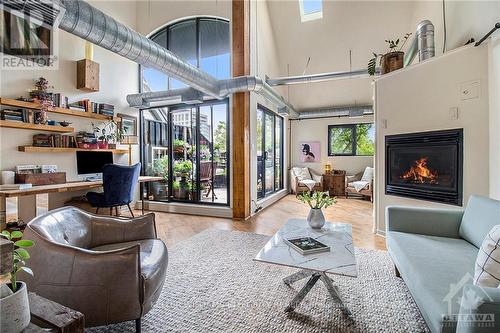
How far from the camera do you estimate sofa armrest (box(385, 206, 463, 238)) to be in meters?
2.33

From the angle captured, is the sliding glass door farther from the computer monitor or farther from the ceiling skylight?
the ceiling skylight

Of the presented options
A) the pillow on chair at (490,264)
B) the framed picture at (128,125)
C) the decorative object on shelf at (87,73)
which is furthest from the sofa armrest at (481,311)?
the framed picture at (128,125)

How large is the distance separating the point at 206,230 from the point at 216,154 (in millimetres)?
1871

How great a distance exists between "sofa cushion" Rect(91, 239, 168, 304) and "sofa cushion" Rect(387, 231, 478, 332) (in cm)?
157

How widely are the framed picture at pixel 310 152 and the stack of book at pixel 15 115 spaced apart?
683cm

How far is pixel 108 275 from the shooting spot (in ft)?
4.76

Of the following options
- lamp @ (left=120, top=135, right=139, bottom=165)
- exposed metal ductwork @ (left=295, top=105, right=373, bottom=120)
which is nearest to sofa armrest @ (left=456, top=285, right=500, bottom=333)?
lamp @ (left=120, top=135, right=139, bottom=165)

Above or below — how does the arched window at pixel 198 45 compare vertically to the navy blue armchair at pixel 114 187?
above

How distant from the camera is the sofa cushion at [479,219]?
1899 millimetres

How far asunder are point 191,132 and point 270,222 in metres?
2.58

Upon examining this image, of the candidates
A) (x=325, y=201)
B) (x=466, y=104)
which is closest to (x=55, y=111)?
(x=325, y=201)

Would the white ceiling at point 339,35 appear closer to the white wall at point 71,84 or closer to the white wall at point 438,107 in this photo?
the white wall at point 438,107

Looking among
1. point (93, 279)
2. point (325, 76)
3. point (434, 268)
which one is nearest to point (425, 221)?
point (434, 268)

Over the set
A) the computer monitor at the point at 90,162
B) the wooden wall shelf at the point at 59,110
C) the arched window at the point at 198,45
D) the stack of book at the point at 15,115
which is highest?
the arched window at the point at 198,45
